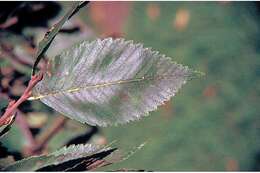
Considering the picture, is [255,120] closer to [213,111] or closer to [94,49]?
[213,111]

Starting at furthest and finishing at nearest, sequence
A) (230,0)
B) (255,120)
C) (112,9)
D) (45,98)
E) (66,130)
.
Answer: (112,9) → (230,0) → (255,120) → (66,130) → (45,98)

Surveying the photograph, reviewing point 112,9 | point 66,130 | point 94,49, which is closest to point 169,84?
point 94,49

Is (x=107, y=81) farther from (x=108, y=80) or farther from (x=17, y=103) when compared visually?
(x=17, y=103)

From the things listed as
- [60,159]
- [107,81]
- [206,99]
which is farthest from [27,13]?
[206,99]

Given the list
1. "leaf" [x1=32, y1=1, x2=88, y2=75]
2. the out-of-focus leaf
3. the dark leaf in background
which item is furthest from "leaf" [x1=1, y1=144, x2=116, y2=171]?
the dark leaf in background

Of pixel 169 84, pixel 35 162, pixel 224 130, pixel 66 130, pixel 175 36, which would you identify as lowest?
pixel 35 162

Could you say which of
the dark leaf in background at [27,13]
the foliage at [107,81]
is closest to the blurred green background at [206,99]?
the dark leaf in background at [27,13]

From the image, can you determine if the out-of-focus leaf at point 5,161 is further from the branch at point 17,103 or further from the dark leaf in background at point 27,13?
the dark leaf in background at point 27,13
